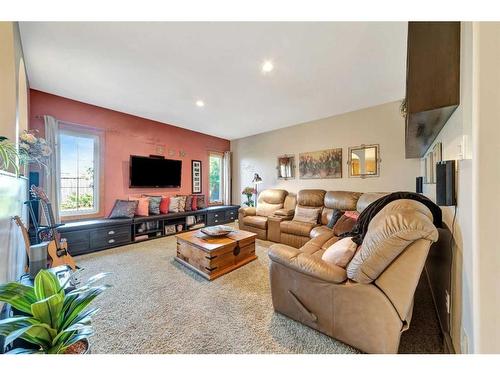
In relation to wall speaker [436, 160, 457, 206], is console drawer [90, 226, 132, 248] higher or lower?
lower

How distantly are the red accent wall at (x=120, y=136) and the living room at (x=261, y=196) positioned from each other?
29 millimetres

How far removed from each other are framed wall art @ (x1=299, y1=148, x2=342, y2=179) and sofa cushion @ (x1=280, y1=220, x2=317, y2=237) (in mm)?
1281

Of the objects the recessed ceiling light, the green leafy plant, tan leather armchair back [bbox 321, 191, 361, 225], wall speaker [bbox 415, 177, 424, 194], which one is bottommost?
tan leather armchair back [bbox 321, 191, 361, 225]

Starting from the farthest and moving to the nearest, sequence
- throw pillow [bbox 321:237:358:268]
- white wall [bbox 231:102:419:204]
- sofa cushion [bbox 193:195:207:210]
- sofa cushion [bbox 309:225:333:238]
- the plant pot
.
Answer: sofa cushion [bbox 193:195:207:210] < white wall [bbox 231:102:419:204] < sofa cushion [bbox 309:225:333:238] < throw pillow [bbox 321:237:358:268] < the plant pot

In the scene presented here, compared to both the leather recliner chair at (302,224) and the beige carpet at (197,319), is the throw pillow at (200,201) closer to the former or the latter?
the leather recliner chair at (302,224)

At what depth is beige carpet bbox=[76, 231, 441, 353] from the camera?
133 cm

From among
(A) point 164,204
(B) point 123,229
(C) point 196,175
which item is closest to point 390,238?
(B) point 123,229

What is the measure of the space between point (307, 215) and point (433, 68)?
112 inches

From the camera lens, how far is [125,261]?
9.21 feet

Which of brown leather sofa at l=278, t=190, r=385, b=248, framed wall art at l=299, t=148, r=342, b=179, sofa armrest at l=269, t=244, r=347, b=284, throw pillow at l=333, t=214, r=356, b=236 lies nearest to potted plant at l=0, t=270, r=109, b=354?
sofa armrest at l=269, t=244, r=347, b=284

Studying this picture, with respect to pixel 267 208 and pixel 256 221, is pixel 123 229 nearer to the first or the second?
pixel 256 221

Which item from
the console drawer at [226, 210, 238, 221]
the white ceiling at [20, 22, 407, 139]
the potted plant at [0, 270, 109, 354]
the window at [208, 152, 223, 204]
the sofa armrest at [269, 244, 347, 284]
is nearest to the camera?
the potted plant at [0, 270, 109, 354]

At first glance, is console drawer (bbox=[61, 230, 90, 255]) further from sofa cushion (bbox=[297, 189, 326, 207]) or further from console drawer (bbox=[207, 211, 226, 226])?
sofa cushion (bbox=[297, 189, 326, 207])
